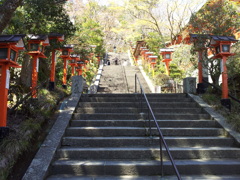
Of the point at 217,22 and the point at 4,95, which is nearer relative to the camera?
the point at 4,95

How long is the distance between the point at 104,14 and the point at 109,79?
22.4 metres

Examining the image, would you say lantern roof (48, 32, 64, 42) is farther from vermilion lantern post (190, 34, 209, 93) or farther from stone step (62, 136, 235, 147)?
vermilion lantern post (190, 34, 209, 93)

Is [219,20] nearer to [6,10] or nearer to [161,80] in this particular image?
[161,80]

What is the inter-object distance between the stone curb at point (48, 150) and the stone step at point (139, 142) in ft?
0.86

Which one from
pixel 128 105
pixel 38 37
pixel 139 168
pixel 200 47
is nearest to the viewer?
pixel 139 168

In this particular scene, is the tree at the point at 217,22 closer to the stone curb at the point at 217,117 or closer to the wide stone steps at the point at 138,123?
the stone curb at the point at 217,117

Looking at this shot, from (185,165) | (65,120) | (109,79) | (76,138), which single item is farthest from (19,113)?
(109,79)

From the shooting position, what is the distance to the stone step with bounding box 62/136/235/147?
4480 millimetres

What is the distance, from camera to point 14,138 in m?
3.93

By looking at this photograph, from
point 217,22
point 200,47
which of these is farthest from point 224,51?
point 217,22

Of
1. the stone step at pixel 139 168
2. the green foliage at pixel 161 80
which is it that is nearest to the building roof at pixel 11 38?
the stone step at pixel 139 168

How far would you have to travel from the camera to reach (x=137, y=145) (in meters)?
4.49

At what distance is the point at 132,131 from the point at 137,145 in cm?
46

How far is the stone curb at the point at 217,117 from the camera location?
15.2ft
